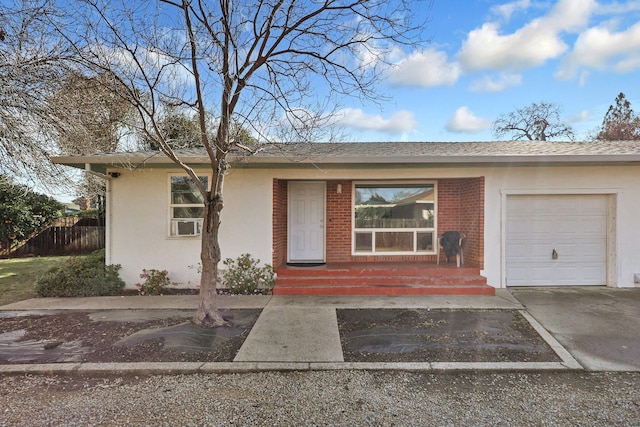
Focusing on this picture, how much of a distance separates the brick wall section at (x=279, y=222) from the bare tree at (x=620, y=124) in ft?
82.6

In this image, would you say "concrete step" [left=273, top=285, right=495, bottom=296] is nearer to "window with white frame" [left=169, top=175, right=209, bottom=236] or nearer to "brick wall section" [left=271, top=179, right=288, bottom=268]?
"brick wall section" [left=271, top=179, right=288, bottom=268]

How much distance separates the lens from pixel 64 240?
46.2ft

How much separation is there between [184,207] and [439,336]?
5.62 m

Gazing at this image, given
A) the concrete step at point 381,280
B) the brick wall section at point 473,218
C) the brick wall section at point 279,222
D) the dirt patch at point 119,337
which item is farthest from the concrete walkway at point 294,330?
the brick wall section at point 279,222

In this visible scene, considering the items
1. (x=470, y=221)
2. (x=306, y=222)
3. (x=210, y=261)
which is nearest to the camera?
(x=210, y=261)

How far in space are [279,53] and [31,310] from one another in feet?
19.2

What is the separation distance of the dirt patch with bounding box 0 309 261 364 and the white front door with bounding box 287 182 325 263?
3.03 meters

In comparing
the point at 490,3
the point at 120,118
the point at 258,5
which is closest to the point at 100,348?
the point at 120,118

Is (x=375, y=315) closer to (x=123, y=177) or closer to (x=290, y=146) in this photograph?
(x=290, y=146)

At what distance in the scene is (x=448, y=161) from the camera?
6473 mm

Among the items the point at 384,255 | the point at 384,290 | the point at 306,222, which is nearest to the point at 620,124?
the point at 384,255

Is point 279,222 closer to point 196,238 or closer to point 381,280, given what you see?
point 196,238

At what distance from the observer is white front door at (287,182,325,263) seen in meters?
8.42

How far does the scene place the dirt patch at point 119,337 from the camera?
3842 mm
